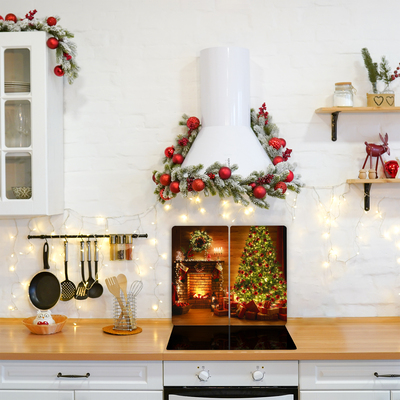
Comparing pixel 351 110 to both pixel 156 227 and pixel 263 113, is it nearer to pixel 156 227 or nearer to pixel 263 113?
pixel 263 113

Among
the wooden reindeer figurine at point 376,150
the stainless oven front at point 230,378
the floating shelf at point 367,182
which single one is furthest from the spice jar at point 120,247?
the wooden reindeer figurine at point 376,150

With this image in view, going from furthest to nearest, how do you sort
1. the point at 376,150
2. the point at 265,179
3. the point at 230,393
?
the point at 376,150
the point at 265,179
the point at 230,393

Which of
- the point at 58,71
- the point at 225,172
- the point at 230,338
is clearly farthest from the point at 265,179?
the point at 58,71

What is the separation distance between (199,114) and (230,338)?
1.15m

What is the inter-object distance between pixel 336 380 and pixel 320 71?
59.7 inches

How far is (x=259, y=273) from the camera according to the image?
7.86 feet

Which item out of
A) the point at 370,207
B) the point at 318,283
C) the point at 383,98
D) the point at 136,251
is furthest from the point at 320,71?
the point at 136,251

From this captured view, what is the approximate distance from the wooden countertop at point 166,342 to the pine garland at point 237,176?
0.66 metres

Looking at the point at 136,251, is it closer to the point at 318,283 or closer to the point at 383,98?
the point at 318,283

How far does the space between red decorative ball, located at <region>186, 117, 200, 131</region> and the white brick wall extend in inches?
5.1

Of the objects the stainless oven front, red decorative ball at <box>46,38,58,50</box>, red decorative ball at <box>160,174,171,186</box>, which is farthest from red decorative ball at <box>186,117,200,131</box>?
the stainless oven front

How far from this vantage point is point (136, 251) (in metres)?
2.42

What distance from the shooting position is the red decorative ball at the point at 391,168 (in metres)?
2.28

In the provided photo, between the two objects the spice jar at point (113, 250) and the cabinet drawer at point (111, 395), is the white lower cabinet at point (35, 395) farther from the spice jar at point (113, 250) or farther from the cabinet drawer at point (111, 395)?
the spice jar at point (113, 250)
